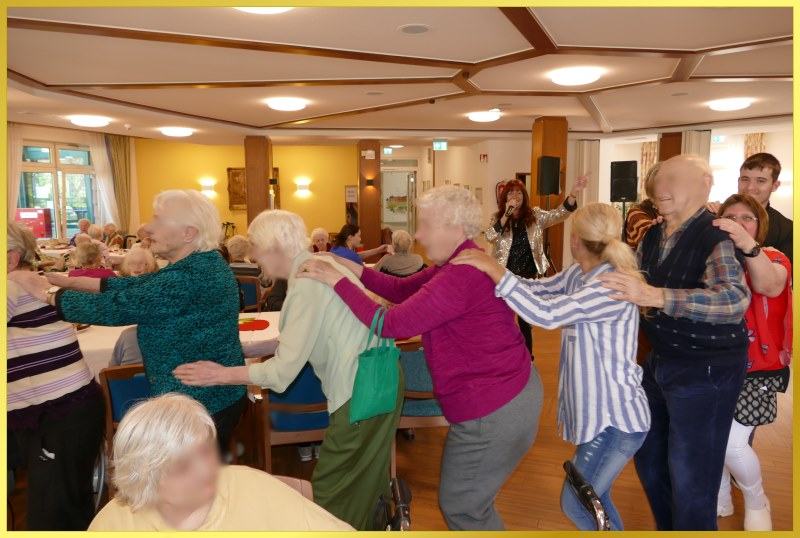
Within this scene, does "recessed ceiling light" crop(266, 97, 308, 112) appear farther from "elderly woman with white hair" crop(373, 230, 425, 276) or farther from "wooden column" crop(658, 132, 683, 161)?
"wooden column" crop(658, 132, 683, 161)

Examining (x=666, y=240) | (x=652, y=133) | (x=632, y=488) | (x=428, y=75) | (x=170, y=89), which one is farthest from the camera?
(x=652, y=133)

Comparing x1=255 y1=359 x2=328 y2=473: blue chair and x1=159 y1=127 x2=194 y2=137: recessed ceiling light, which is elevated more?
x1=159 y1=127 x2=194 y2=137: recessed ceiling light

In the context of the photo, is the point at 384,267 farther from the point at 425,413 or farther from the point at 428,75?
the point at 425,413

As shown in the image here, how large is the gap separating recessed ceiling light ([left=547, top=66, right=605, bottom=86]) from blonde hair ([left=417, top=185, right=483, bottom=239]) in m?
4.12

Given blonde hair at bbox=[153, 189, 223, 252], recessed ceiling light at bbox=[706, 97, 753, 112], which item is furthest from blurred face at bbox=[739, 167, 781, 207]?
recessed ceiling light at bbox=[706, 97, 753, 112]

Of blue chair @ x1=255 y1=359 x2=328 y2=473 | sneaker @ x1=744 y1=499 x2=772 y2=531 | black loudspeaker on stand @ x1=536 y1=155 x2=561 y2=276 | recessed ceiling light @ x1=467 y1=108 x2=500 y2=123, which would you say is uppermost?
recessed ceiling light @ x1=467 y1=108 x2=500 y2=123

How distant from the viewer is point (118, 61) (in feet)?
17.1

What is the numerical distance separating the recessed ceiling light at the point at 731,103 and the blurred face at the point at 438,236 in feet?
24.0

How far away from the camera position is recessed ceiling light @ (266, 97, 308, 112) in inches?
283

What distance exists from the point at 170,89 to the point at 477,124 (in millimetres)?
5276

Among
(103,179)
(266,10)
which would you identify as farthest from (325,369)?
(103,179)

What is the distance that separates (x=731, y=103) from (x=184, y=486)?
342 inches

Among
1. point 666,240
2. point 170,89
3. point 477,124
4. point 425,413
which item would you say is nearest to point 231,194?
point 477,124

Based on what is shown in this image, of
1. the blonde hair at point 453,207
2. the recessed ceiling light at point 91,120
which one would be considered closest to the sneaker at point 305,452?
the blonde hair at point 453,207
